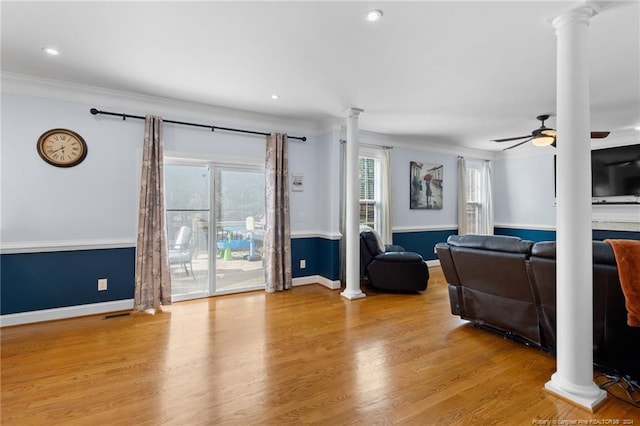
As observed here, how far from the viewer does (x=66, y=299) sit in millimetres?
3525

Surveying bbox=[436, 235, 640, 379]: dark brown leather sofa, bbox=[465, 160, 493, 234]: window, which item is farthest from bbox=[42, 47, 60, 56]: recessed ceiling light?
bbox=[465, 160, 493, 234]: window

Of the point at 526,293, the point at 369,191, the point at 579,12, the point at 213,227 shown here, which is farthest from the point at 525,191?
the point at 213,227

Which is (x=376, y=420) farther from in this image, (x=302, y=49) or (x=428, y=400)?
(x=302, y=49)

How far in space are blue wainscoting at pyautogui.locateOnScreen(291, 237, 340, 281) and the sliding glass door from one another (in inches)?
21.9

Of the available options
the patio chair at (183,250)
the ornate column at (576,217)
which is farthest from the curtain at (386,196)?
the ornate column at (576,217)

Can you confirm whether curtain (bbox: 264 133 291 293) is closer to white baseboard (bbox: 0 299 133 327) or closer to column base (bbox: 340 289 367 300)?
column base (bbox: 340 289 367 300)

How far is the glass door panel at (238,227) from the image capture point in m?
4.52

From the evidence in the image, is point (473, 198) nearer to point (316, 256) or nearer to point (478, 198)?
point (478, 198)

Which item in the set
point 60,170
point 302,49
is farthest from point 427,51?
point 60,170

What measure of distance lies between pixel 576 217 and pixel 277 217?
3549 millimetres

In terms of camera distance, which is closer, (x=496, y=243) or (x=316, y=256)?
(x=496, y=243)

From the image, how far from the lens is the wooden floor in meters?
1.91

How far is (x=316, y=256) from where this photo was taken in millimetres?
5211

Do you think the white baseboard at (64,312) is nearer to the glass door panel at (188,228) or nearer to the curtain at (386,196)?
the glass door panel at (188,228)
